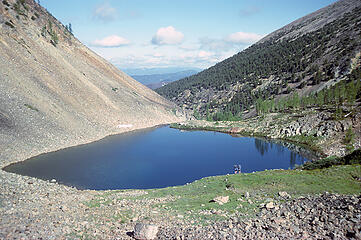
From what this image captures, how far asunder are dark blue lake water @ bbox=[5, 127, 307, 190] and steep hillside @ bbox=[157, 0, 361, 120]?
42.3 metres

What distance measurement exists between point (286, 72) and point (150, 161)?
98551 mm

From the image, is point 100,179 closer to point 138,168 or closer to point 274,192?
point 138,168

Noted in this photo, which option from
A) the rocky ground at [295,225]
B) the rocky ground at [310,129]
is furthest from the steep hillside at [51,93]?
the rocky ground at [295,225]

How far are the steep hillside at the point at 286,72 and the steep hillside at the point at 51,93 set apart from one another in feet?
138

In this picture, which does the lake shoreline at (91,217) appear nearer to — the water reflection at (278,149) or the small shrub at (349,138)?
the water reflection at (278,149)

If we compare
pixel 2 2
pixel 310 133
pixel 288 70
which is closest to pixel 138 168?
pixel 310 133

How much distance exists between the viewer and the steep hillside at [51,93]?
4641 centimetres

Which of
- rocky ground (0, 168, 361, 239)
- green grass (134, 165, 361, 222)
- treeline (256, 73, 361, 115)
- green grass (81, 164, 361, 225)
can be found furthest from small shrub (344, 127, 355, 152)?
rocky ground (0, 168, 361, 239)

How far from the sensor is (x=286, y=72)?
404 feet

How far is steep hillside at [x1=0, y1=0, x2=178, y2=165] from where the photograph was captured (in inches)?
1827

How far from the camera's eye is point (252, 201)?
1756cm

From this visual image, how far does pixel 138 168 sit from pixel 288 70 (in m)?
104

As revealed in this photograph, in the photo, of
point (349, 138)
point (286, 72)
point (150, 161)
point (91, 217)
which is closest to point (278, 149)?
point (349, 138)

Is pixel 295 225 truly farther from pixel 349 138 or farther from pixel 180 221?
pixel 349 138
